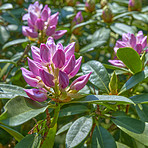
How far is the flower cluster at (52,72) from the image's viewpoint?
27.2 inches

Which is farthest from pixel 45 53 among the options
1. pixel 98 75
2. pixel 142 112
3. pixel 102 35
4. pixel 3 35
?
pixel 3 35

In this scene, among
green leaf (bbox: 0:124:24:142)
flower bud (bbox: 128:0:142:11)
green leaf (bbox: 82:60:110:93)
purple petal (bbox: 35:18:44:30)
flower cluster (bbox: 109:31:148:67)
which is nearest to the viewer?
green leaf (bbox: 0:124:24:142)

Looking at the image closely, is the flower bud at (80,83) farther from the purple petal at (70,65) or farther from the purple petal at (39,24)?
the purple petal at (39,24)

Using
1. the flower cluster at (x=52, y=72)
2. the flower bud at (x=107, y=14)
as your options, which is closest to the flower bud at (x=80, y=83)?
the flower cluster at (x=52, y=72)

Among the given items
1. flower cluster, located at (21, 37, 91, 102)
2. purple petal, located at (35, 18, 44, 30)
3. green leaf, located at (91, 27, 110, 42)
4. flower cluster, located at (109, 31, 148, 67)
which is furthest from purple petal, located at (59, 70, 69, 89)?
green leaf, located at (91, 27, 110, 42)

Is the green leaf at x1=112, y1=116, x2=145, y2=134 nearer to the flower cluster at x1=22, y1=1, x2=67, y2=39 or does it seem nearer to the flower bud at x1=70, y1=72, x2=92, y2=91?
the flower bud at x1=70, y1=72, x2=92, y2=91

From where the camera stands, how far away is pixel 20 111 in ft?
2.06

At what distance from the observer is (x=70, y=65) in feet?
2.30

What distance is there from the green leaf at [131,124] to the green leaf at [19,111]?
0.96 ft

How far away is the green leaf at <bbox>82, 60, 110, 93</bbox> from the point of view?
895 mm

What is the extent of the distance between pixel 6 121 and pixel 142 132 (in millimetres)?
425

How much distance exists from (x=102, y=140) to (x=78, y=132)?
113 mm

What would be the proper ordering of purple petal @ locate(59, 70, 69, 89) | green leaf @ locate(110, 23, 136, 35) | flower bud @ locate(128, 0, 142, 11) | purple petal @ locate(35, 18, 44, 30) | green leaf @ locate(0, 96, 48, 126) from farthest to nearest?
flower bud @ locate(128, 0, 142, 11), green leaf @ locate(110, 23, 136, 35), purple petal @ locate(35, 18, 44, 30), purple petal @ locate(59, 70, 69, 89), green leaf @ locate(0, 96, 48, 126)

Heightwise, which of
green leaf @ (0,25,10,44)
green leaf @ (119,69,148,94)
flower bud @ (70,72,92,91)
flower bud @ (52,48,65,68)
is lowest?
green leaf @ (0,25,10,44)
